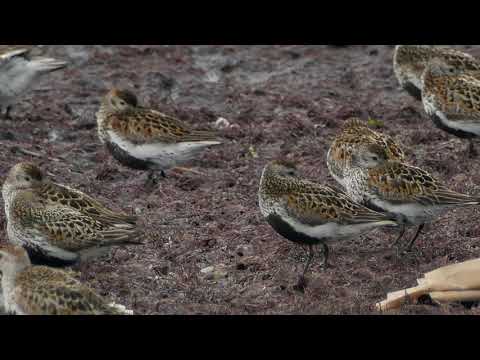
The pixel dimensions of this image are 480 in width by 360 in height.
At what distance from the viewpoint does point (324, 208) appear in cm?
907

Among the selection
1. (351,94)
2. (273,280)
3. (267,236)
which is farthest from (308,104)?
(273,280)

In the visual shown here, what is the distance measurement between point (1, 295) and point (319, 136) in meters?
5.85

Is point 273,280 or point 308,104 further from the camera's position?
point 308,104

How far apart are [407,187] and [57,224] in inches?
140

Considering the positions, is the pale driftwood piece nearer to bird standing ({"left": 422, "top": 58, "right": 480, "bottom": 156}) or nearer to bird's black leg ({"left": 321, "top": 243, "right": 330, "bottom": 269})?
bird's black leg ({"left": 321, "top": 243, "right": 330, "bottom": 269})

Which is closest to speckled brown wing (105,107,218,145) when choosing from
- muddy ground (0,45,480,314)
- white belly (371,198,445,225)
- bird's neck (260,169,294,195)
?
muddy ground (0,45,480,314)

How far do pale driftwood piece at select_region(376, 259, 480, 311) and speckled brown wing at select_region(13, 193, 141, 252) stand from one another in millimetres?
2530

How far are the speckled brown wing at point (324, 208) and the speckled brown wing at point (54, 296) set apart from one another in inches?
96.5

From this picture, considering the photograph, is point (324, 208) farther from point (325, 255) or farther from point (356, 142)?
point (356, 142)

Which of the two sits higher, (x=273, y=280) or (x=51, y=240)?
(x=51, y=240)

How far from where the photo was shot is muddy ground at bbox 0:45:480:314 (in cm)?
913

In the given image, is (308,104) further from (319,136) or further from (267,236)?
(267,236)

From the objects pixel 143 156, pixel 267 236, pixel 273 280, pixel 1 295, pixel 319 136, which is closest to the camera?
pixel 1 295

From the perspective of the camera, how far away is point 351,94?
1425 cm
